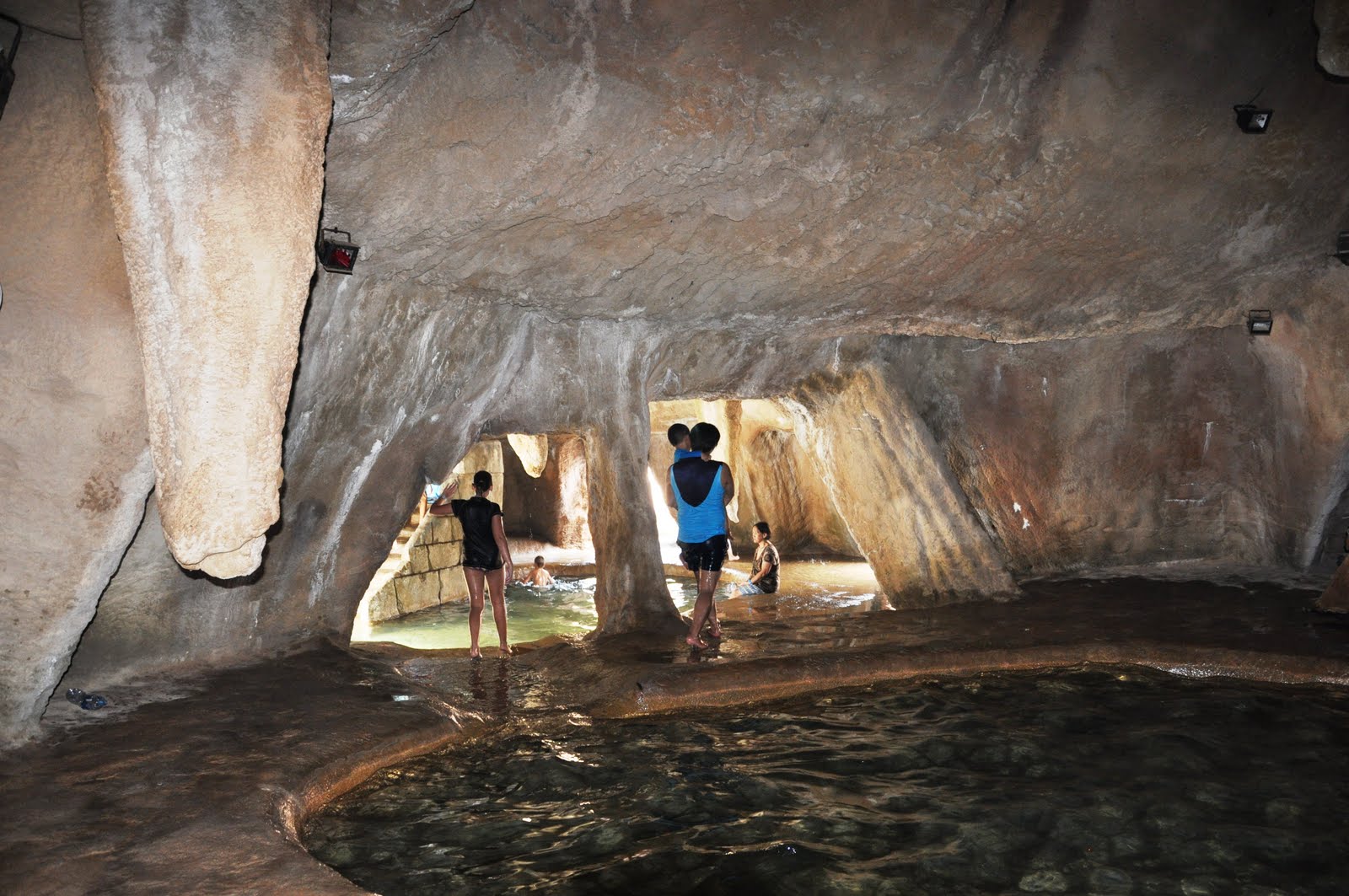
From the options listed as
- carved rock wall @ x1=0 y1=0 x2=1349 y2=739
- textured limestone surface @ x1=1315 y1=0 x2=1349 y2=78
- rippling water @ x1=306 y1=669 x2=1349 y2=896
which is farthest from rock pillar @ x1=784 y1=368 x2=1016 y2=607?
textured limestone surface @ x1=1315 y1=0 x2=1349 y2=78

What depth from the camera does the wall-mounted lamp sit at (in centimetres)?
993

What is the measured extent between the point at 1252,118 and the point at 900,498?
4.72 m

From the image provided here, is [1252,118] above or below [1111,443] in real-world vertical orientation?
above

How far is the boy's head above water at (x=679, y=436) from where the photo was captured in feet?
24.7

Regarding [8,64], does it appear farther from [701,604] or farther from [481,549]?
[701,604]

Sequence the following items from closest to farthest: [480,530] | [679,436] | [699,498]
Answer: [699,498]
[679,436]
[480,530]

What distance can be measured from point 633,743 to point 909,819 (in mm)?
1622

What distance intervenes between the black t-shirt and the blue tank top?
5.28ft

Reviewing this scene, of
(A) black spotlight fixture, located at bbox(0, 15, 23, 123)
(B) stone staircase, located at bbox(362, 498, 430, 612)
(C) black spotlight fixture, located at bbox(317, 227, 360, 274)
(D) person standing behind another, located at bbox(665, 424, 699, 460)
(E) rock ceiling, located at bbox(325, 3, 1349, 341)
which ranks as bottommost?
(B) stone staircase, located at bbox(362, 498, 430, 612)

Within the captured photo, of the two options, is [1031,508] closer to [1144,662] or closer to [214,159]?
[1144,662]

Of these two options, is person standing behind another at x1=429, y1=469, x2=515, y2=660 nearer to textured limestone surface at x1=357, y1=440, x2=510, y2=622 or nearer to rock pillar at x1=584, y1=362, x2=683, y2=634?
rock pillar at x1=584, y1=362, x2=683, y2=634

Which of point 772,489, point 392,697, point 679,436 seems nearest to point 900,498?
point 679,436

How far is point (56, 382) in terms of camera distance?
458 cm

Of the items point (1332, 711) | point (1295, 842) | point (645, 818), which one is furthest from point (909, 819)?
point (1332, 711)
